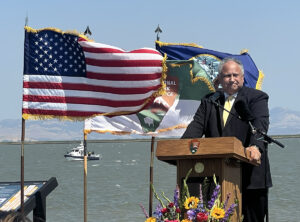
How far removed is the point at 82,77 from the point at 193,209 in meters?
6.90

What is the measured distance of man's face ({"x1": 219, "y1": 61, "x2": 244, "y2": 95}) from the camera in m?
6.05

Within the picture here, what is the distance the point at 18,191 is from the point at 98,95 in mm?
2035

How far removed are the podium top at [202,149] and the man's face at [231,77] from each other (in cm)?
70

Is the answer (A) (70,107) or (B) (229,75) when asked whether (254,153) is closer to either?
(B) (229,75)

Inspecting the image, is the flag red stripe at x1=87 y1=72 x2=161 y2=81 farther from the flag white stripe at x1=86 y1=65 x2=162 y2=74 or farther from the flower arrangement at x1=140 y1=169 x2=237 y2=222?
the flower arrangement at x1=140 y1=169 x2=237 y2=222

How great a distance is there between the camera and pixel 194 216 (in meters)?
5.47

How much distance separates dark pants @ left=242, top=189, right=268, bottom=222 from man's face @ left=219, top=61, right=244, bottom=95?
2.65 ft

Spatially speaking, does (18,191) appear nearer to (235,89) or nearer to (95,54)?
(95,54)

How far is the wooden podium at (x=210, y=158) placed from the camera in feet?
17.9

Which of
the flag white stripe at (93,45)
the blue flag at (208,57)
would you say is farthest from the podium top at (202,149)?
the blue flag at (208,57)

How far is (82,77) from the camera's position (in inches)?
478

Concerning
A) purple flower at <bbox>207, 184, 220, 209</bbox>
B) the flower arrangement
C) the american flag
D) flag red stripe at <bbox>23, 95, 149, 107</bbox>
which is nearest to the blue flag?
the american flag

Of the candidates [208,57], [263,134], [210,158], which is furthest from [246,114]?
[208,57]

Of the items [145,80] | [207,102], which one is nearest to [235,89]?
[207,102]
